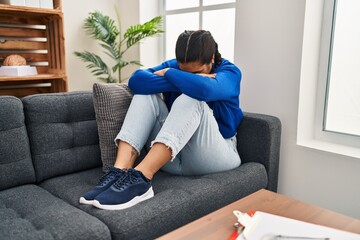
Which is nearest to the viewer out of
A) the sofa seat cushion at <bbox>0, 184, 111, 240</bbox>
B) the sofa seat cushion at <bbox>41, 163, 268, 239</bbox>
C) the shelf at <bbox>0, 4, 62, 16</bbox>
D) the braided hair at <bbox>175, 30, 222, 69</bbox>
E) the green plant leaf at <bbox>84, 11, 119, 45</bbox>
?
the sofa seat cushion at <bbox>0, 184, 111, 240</bbox>

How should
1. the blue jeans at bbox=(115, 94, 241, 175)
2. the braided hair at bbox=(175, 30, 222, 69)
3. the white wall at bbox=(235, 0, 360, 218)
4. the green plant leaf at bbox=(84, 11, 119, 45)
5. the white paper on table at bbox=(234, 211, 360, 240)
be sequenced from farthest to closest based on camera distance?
the green plant leaf at bbox=(84, 11, 119, 45) < the white wall at bbox=(235, 0, 360, 218) < the braided hair at bbox=(175, 30, 222, 69) < the blue jeans at bbox=(115, 94, 241, 175) < the white paper on table at bbox=(234, 211, 360, 240)

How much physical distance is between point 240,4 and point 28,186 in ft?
4.92

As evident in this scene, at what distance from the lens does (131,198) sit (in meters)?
1.28

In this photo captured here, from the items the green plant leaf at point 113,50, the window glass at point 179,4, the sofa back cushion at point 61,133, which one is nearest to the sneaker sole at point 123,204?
the sofa back cushion at point 61,133

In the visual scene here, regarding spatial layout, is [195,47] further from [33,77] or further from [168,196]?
[33,77]

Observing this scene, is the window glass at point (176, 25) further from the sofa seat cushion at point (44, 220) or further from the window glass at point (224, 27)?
the sofa seat cushion at point (44, 220)

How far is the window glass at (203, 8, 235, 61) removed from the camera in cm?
251

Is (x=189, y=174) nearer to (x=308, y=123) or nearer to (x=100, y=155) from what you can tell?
(x=100, y=155)

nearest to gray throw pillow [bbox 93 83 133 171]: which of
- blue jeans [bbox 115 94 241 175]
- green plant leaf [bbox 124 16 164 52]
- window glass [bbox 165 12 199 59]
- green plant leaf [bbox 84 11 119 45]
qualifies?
blue jeans [bbox 115 94 241 175]

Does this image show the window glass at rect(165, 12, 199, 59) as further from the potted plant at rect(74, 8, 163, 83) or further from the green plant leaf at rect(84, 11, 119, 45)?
→ the green plant leaf at rect(84, 11, 119, 45)

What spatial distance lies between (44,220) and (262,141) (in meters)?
1.09

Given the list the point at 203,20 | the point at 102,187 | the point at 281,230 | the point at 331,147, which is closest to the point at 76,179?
the point at 102,187

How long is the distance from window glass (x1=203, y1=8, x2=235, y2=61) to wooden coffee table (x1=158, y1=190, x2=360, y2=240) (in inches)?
61.0

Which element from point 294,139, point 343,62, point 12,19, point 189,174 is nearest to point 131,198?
point 189,174
